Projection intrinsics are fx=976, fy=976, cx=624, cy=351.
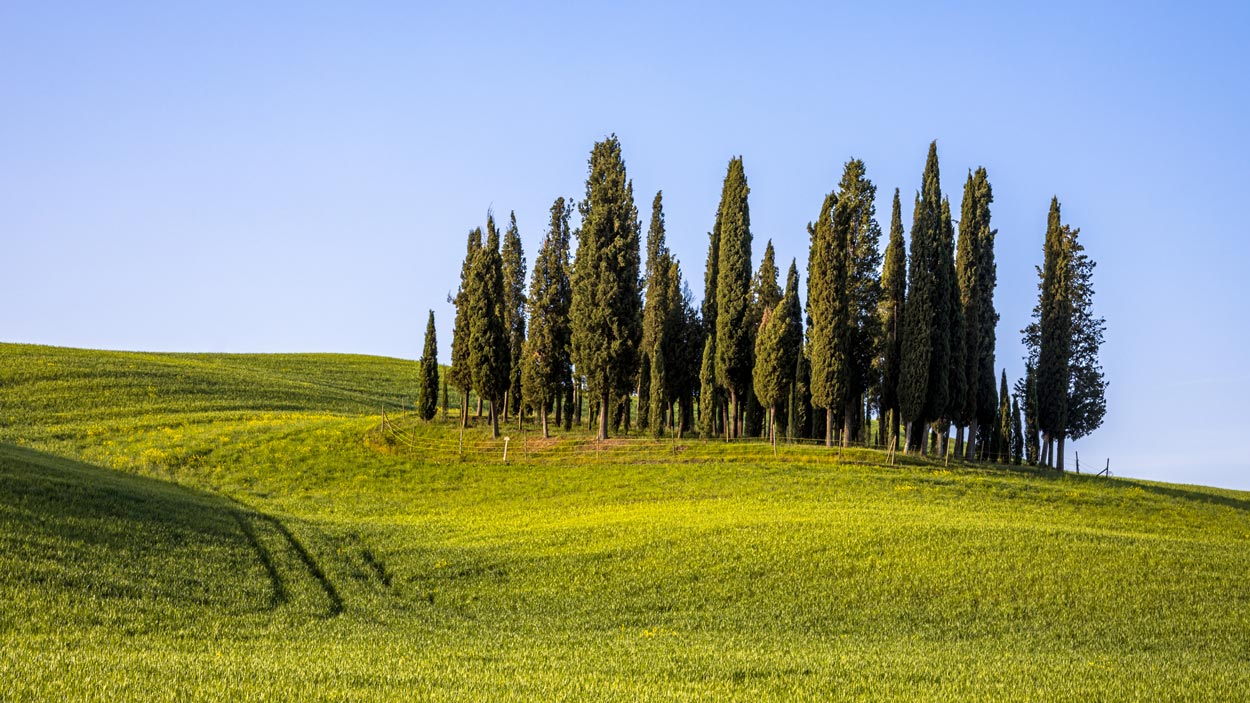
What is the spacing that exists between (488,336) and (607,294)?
8.94 meters

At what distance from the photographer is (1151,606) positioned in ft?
84.2

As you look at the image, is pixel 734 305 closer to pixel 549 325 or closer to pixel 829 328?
pixel 829 328

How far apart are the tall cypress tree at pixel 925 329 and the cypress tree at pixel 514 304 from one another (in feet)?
78.2

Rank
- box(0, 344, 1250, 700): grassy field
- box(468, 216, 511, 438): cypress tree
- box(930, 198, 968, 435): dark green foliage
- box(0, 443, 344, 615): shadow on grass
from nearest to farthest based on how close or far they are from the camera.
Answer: box(0, 344, 1250, 700): grassy field → box(0, 443, 344, 615): shadow on grass → box(930, 198, 968, 435): dark green foliage → box(468, 216, 511, 438): cypress tree

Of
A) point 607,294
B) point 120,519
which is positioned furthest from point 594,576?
point 607,294

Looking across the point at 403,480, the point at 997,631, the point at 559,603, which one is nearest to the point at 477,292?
the point at 403,480

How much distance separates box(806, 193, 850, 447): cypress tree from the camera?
53656 millimetres

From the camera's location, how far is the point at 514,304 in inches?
2625

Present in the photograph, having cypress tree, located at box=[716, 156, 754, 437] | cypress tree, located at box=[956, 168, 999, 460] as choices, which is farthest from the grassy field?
cypress tree, located at box=[956, 168, 999, 460]

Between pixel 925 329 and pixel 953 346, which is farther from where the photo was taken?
pixel 953 346

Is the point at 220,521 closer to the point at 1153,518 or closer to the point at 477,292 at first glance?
the point at 477,292

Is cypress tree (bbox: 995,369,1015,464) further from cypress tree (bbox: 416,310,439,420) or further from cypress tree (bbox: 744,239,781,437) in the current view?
cypress tree (bbox: 416,310,439,420)

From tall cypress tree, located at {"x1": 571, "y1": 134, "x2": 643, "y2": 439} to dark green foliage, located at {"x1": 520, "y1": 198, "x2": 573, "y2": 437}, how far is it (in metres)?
3.46

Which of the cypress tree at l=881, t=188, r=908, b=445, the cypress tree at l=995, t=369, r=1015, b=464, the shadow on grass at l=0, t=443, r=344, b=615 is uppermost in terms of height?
the cypress tree at l=881, t=188, r=908, b=445
